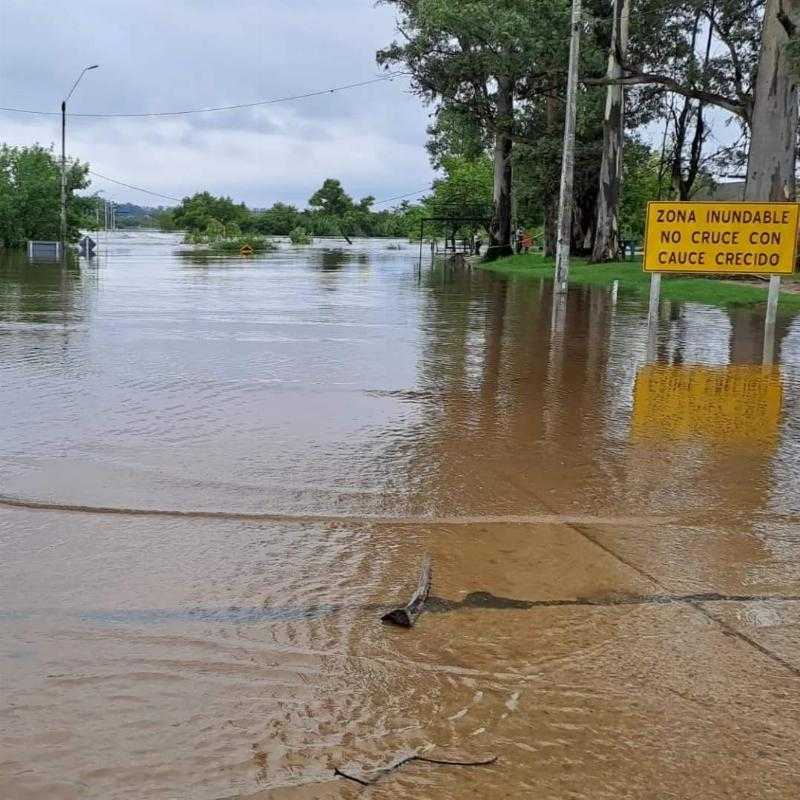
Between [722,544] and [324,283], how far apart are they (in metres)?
25.3

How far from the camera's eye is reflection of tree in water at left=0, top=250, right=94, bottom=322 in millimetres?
16594

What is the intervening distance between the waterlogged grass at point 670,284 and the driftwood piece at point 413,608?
19.2m

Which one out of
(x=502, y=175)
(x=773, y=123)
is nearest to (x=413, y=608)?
(x=773, y=123)

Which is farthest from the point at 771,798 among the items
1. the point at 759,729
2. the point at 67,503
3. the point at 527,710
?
the point at 67,503

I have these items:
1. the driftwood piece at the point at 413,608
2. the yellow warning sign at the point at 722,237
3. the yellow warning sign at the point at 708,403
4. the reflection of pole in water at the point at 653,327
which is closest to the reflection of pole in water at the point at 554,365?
the yellow warning sign at the point at 708,403

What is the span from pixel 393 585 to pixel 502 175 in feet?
149

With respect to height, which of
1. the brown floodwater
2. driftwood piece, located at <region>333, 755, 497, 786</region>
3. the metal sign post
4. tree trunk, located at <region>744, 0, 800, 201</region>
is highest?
tree trunk, located at <region>744, 0, 800, 201</region>

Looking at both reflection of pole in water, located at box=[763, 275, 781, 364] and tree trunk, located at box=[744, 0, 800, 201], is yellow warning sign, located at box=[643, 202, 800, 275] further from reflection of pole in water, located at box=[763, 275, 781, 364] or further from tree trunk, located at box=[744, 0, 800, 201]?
tree trunk, located at box=[744, 0, 800, 201]

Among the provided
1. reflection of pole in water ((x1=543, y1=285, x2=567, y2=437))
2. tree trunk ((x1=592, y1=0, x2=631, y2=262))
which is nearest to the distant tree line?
tree trunk ((x1=592, y1=0, x2=631, y2=262))

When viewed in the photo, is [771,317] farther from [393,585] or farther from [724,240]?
[393,585]

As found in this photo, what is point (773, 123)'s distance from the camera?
26.7 meters

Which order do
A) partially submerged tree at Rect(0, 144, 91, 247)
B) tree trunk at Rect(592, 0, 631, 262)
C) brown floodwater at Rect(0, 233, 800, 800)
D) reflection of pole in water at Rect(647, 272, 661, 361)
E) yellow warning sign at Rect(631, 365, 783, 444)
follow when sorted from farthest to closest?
partially submerged tree at Rect(0, 144, 91, 247) → tree trunk at Rect(592, 0, 631, 262) → reflection of pole in water at Rect(647, 272, 661, 361) → yellow warning sign at Rect(631, 365, 783, 444) → brown floodwater at Rect(0, 233, 800, 800)

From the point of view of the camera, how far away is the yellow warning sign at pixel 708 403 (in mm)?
7758

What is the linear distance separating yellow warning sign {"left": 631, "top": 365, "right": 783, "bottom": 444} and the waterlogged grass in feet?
38.7
